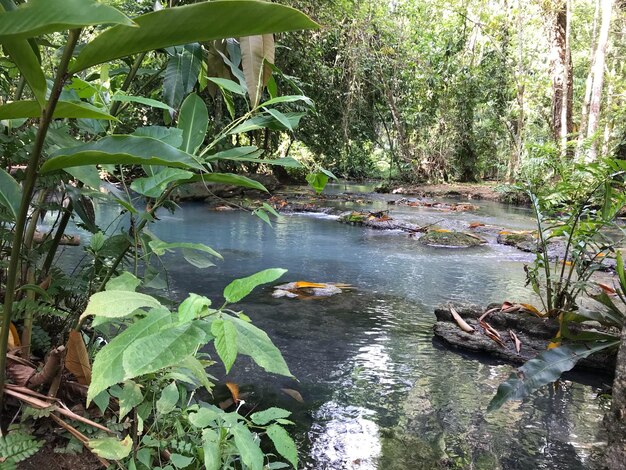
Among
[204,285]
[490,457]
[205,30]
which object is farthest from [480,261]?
[205,30]

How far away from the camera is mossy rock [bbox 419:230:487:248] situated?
24.3 ft

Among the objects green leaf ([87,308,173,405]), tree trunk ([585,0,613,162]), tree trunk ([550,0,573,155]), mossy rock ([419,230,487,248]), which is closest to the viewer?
green leaf ([87,308,173,405])

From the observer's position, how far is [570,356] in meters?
2.20

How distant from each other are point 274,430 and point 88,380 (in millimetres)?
507

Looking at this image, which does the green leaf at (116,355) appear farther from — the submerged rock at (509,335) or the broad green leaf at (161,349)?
the submerged rock at (509,335)

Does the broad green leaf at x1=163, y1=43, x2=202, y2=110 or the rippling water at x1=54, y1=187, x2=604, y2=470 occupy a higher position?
the broad green leaf at x1=163, y1=43, x2=202, y2=110

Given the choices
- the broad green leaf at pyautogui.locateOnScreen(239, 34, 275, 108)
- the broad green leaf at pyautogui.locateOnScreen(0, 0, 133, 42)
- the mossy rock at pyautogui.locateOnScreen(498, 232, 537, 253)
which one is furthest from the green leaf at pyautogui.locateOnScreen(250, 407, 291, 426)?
the mossy rock at pyautogui.locateOnScreen(498, 232, 537, 253)

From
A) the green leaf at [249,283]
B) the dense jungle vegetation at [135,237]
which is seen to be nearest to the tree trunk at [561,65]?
the dense jungle vegetation at [135,237]

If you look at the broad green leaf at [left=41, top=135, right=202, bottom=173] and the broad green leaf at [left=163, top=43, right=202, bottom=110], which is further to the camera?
the broad green leaf at [left=163, top=43, right=202, bottom=110]

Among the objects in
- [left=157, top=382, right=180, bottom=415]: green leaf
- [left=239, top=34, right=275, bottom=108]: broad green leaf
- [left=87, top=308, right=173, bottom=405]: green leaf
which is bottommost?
[left=157, top=382, right=180, bottom=415]: green leaf

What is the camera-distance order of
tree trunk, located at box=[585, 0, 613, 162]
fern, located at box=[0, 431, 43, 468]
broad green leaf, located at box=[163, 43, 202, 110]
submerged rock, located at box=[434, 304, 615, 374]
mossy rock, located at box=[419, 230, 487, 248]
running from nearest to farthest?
fern, located at box=[0, 431, 43, 468] < broad green leaf, located at box=[163, 43, 202, 110] < submerged rock, located at box=[434, 304, 615, 374] < mossy rock, located at box=[419, 230, 487, 248] < tree trunk, located at box=[585, 0, 613, 162]

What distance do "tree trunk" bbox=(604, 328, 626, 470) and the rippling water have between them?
377 millimetres

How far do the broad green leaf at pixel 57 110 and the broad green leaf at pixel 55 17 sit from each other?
162 mm

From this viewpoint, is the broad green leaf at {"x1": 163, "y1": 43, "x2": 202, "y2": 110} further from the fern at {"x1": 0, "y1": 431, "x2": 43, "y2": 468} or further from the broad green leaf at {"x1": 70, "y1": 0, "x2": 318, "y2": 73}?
the fern at {"x1": 0, "y1": 431, "x2": 43, "y2": 468}
